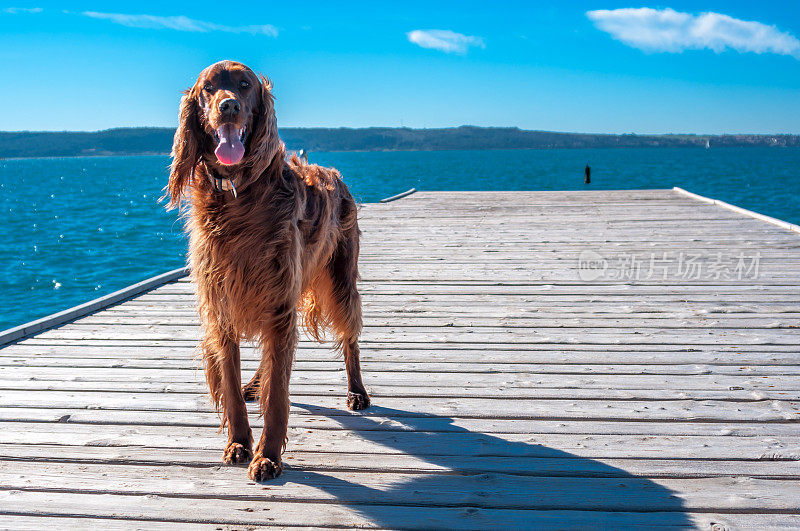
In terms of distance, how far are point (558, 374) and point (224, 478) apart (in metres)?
1.96

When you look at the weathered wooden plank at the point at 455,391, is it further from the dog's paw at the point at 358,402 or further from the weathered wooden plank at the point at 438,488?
the weathered wooden plank at the point at 438,488

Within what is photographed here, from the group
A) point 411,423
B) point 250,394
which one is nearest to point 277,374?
point 411,423

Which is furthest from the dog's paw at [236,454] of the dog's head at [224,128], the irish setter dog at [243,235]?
the dog's head at [224,128]

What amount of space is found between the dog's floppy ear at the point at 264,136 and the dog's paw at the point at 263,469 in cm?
113

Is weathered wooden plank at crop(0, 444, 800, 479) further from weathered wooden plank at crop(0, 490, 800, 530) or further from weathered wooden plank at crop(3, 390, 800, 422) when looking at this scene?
weathered wooden plank at crop(3, 390, 800, 422)

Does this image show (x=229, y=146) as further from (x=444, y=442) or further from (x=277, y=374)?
(x=444, y=442)

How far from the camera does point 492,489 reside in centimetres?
258

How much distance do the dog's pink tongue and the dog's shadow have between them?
4.19 feet

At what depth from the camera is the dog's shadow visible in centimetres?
237

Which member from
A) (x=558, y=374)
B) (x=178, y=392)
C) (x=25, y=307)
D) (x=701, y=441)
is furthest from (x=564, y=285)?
(x=25, y=307)

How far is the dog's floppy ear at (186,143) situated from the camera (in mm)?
2602

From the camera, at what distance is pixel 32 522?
2371mm

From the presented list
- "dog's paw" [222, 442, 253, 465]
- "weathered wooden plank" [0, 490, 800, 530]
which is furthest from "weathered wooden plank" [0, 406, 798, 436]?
"weathered wooden plank" [0, 490, 800, 530]

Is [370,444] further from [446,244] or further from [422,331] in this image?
[446,244]
